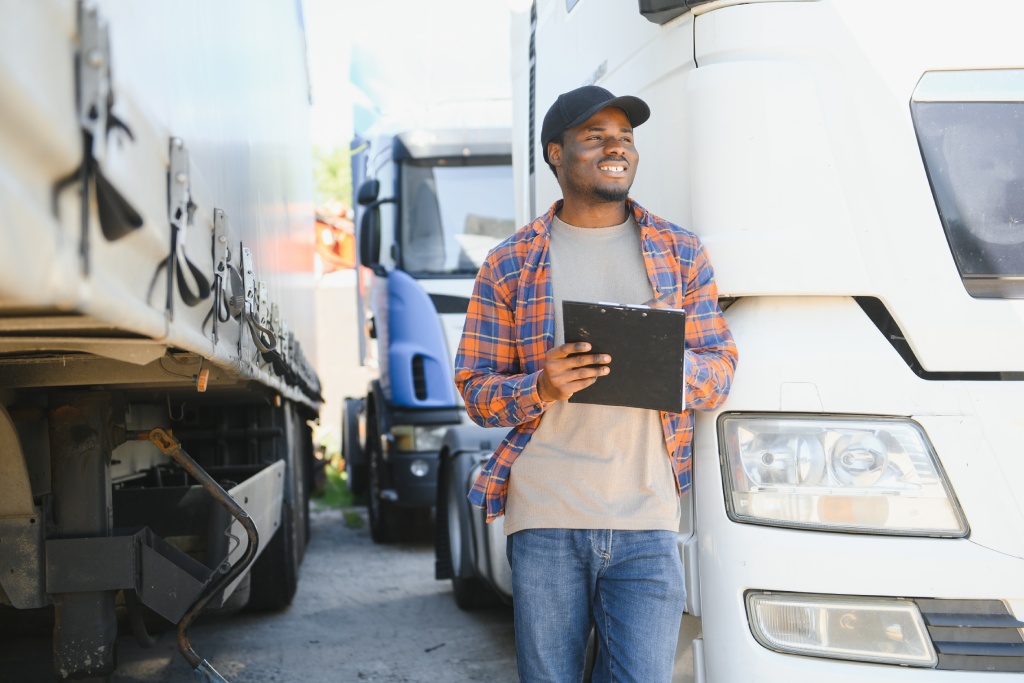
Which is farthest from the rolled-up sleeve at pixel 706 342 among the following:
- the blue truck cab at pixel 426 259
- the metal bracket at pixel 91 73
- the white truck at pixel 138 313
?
the blue truck cab at pixel 426 259

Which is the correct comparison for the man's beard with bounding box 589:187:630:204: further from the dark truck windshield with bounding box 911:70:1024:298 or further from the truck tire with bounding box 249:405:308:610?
the truck tire with bounding box 249:405:308:610

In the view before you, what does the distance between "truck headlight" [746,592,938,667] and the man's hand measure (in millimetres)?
660

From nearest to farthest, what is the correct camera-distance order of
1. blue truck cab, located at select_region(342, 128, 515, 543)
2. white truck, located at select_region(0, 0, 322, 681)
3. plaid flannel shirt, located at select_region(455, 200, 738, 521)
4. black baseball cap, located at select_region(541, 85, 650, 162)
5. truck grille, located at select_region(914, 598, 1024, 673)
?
white truck, located at select_region(0, 0, 322, 681) < truck grille, located at select_region(914, 598, 1024, 673) < plaid flannel shirt, located at select_region(455, 200, 738, 521) < black baseball cap, located at select_region(541, 85, 650, 162) < blue truck cab, located at select_region(342, 128, 515, 543)

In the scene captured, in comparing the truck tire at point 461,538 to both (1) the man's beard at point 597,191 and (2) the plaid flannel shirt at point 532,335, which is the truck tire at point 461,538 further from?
(1) the man's beard at point 597,191

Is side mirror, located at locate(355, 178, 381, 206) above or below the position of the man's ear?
above

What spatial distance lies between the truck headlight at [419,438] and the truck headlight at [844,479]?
546 cm

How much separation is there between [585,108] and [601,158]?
13 cm

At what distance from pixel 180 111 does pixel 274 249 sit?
2829mm

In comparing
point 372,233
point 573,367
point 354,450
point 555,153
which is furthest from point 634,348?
point 354,450

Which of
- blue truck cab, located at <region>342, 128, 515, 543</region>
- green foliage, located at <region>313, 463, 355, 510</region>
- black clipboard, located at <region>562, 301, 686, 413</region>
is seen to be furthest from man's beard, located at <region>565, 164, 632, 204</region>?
green foliage, located at <region>313, 463, 355, 510</region>

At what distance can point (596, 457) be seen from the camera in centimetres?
244

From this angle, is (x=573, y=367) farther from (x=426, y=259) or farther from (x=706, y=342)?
(x=426, y=259)

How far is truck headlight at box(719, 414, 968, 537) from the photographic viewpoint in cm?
232

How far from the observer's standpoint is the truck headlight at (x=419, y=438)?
25.5 ft
